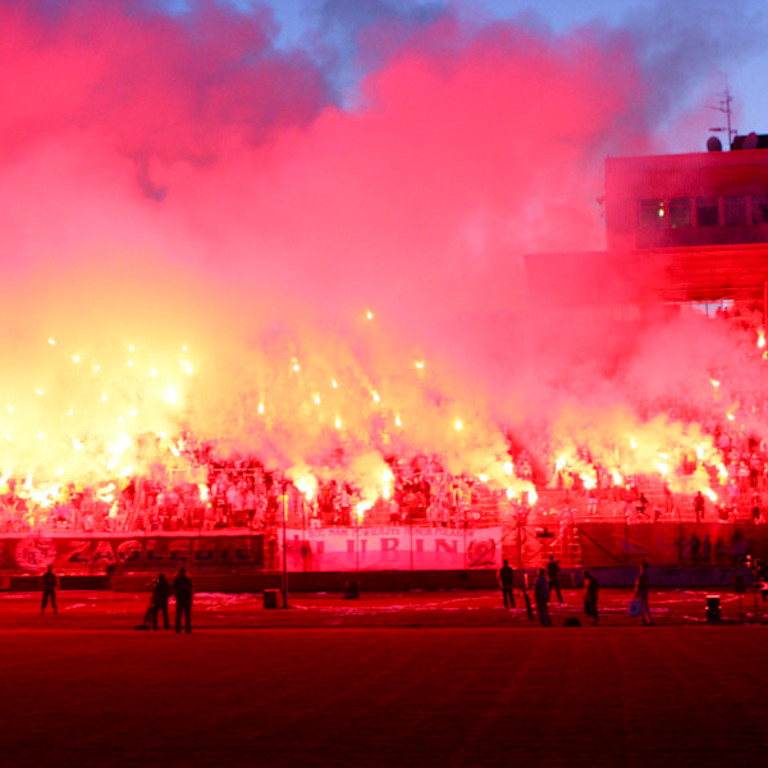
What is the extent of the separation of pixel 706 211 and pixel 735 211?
1102 millimetres

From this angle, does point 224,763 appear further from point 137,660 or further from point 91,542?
point 91,542

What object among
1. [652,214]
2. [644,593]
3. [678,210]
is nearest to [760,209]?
[678,210]

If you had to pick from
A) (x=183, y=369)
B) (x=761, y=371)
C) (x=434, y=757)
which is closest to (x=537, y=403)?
(x=761, y=371)

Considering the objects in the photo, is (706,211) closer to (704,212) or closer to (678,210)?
(704,212)

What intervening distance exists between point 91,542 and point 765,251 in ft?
86.7

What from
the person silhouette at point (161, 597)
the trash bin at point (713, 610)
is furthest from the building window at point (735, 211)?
the person silhouette at point (161, 597)

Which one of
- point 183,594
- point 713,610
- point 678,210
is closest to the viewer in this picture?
point 183,594

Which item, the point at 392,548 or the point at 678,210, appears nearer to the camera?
the point at 392,548

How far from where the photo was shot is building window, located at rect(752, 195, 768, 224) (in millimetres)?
44406

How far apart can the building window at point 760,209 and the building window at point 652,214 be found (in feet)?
11.3

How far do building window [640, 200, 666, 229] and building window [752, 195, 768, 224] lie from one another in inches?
135

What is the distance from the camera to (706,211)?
45250 mm

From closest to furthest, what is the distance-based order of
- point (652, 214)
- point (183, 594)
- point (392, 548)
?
point (183, 594)
point (392, 548)
point (652, 214)

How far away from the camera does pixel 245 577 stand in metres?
32.1
